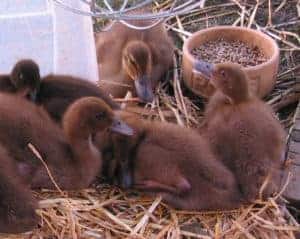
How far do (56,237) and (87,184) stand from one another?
0.20 metres

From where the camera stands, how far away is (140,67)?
2.79 meters

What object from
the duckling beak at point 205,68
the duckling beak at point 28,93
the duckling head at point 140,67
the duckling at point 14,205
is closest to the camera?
the duckling at point 14,205

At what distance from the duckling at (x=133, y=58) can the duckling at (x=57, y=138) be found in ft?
1.74

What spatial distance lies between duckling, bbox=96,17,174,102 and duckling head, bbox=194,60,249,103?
0.91ft

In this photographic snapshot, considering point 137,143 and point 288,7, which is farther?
point 288,7

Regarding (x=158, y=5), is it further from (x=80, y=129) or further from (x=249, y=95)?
(x=80, y=129)

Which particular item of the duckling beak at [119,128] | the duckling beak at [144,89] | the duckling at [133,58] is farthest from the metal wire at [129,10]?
the duckling beak at [119,128]

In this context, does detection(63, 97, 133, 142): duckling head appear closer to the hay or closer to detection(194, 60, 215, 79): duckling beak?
the hay

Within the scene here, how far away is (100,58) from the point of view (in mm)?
3090

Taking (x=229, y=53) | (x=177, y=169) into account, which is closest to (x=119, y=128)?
(x=177, y=169)

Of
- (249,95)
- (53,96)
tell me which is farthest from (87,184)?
(249,95)

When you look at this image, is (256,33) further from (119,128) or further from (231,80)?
(119,128)

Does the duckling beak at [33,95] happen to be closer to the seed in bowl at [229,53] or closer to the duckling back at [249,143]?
the duckling back at [249,143]

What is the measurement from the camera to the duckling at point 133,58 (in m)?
2.80
